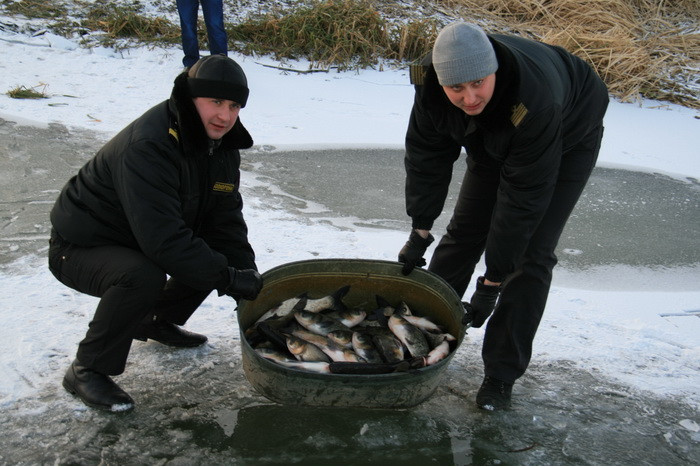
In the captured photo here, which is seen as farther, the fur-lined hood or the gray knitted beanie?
the fur-lined hood

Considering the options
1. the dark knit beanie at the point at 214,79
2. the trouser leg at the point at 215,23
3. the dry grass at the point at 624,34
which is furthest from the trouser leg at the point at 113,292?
the dry grass at the point at 624,34

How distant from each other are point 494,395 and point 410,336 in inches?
18.6

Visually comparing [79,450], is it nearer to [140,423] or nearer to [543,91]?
[140,423]

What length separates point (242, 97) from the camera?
8.67 ft

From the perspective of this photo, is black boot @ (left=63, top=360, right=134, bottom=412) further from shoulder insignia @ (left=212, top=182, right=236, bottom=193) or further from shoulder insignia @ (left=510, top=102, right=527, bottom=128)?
shoulder insignia @ (left=510, top=102, right=527, bottom=128)

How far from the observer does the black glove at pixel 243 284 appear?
2.68 meters

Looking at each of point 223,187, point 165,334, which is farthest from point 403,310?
point 165,334

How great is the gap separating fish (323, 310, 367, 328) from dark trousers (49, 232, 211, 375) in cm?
84

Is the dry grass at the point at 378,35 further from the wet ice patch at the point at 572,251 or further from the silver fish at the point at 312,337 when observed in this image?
the silver fish at the point at 312,337

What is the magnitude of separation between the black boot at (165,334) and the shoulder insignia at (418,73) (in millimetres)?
1635

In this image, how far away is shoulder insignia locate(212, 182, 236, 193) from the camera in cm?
287

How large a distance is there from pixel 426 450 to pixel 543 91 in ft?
4.96

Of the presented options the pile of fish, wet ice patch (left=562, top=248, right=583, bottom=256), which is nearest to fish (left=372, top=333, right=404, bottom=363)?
the pile of fish

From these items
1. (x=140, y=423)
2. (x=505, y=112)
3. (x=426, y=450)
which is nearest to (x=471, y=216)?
(x=505, y=112)
